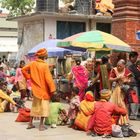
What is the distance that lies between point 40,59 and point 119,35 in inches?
225

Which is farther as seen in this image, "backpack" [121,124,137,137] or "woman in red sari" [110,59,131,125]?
"woman in red sari" [110,59,131,125]

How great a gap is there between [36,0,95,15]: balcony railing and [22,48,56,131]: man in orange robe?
1546 centimetres

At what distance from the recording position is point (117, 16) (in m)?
15.5

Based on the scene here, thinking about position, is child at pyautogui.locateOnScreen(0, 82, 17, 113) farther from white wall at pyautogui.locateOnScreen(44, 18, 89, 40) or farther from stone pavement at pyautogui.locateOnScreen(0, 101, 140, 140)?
white wall at pyautogui.locateOnScreen(44, 18, 89, 40)

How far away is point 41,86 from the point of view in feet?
33.1

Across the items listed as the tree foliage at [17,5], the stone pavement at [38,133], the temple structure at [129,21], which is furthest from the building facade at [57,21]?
the tree foliage at [17,5]

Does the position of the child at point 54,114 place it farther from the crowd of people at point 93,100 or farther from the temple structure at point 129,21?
the temple structure at point 129,21

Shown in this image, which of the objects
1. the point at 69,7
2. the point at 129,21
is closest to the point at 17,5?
the point at 69,7

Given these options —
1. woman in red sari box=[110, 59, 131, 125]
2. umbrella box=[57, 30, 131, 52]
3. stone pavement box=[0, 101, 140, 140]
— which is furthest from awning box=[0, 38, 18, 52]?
woman in red sari box=[110, 59, 131, 125]

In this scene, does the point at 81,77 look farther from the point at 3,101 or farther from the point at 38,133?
the point at 38,133

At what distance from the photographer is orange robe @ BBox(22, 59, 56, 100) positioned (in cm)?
1009

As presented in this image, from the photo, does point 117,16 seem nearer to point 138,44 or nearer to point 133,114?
point 138,44

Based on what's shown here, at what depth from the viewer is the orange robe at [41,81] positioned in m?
10.1

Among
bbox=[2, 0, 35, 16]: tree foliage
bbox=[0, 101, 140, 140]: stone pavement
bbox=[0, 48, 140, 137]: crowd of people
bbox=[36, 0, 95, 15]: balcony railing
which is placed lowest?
bbox=[0, 101, 140, 140]: stone pavement
